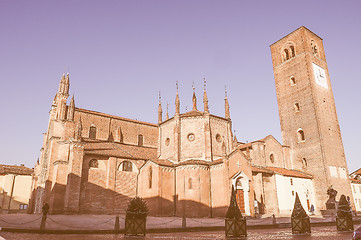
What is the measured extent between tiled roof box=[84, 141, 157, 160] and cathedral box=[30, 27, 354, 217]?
0.11 metres

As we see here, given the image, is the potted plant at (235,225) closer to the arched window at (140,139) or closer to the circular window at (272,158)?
the circular window at (272,158)

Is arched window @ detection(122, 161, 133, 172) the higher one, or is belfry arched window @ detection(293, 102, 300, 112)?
belfry arched window @ detection(293, 102, 300, 112)

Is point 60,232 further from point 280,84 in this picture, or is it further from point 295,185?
point 280,84

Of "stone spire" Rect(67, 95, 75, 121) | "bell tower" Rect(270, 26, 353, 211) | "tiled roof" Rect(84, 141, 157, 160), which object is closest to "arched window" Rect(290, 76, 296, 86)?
"bell tower" Rect(270, 26, 353, 211)

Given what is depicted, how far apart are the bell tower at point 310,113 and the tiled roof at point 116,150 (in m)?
20.9

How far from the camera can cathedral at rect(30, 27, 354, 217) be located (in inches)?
1046

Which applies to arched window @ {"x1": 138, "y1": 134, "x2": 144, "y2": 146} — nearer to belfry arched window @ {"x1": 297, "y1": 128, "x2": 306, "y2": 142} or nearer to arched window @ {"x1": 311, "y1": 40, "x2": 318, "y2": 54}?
belfry arched window @ {"x1": 297, "y1": 128, "x2": 306, "y2": 142}

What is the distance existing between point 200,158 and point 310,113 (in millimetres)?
18199

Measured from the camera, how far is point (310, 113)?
1441 inches

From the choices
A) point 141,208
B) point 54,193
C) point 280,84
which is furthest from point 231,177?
point 280,84

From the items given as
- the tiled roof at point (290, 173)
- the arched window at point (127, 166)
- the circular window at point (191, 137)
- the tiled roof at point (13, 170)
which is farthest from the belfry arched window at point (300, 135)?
the tiled roof at point (13, 170)

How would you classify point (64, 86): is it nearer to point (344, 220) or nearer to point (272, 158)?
point (272, 158)

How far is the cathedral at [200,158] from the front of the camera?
2658 cm

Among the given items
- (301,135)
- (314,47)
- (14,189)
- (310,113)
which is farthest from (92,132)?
(314,47)
